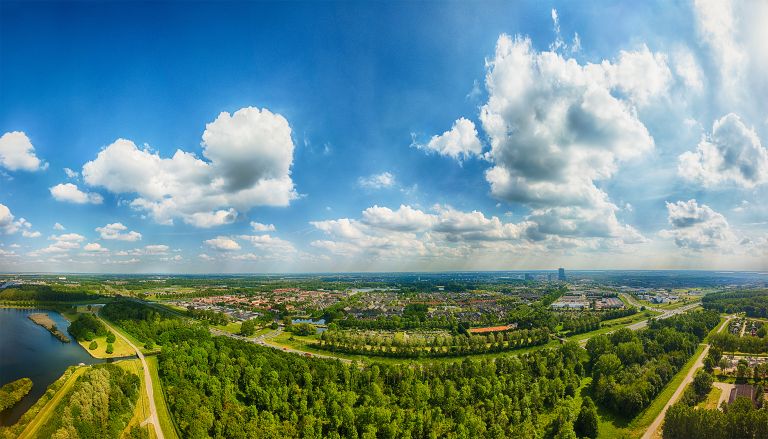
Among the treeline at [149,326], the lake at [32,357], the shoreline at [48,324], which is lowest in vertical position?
the lake at [32,357]

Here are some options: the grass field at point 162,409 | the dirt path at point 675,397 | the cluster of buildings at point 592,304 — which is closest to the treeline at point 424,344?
the dirt path at point 675,397

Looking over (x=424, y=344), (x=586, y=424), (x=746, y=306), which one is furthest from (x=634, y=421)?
(x=746, y=306)

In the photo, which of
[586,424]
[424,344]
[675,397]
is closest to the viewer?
[586,424]

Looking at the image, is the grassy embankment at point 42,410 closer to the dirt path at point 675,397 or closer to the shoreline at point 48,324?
the shoreline at point 48,324

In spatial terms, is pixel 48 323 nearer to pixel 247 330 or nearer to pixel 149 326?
pixel 149 326

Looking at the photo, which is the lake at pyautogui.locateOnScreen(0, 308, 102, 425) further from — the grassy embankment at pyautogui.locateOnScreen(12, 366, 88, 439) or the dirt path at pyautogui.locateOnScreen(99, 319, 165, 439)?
the dirt path at pyautogui.locateOnScreen(99, 319, 165, 439)

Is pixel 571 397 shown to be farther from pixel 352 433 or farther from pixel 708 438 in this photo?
pixel 352 433

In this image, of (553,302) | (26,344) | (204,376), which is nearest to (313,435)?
(204,376)

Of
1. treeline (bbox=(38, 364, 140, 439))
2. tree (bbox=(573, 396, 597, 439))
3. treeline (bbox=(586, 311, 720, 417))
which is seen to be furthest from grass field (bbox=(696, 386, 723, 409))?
treeline (bbox=(38, 364, 140, 439))
